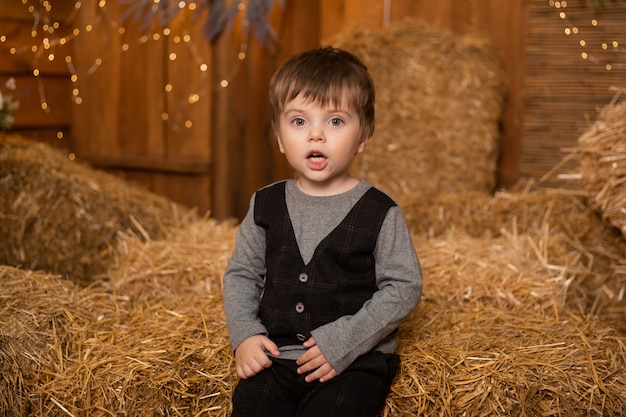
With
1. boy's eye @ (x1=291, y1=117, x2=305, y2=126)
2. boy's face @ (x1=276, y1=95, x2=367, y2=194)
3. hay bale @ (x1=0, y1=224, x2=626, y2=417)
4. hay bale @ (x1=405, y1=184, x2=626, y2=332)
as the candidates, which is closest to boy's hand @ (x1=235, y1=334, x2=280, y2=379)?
hay bale @ (x1=0, y1=224, x2=626, y2=417)

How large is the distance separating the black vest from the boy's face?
0.43 ft

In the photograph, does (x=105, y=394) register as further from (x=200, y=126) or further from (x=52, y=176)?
(x=200, y=126)

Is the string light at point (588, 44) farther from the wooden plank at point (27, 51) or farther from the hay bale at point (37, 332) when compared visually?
the wooden plank at point (27, 51)

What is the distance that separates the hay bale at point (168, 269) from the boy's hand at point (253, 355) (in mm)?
767

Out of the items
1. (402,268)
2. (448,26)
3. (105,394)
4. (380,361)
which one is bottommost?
(105,394)

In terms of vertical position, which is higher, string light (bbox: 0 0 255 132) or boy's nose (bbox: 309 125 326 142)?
string light (bbox: 0 0 255 132)

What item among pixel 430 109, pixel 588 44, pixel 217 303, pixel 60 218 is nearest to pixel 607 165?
pixel 588 44

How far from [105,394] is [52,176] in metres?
1.58

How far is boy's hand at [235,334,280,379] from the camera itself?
1858 mm

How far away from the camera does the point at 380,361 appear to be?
73.5 inches

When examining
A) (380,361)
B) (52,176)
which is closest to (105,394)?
(380,361)

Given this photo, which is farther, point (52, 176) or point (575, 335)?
point (52, 176)

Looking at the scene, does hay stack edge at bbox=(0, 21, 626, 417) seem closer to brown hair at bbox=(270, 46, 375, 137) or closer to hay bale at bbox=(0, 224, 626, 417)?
hay bale at bbox=(0, 224, 626, 417)

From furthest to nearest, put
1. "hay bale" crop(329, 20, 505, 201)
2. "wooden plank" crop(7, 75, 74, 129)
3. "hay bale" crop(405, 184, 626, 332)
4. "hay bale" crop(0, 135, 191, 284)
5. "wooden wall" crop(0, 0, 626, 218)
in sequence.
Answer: "wooden plank" crop(7, 75, 74, 129), "wooden wall" crop(0, 0, 626, 218), "hay bale" crop(329, 20, 505, 201), "hay bale" crop(0, 135, 191, 284), "hay bale" crop(405, 184, 626, 332)
